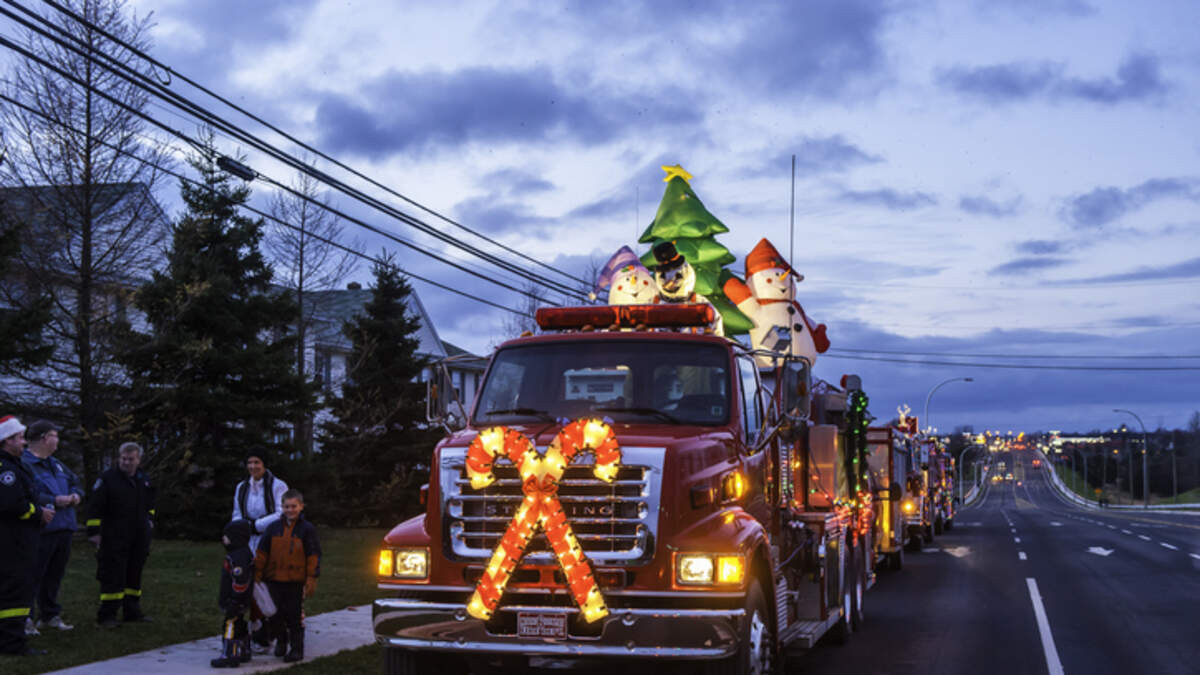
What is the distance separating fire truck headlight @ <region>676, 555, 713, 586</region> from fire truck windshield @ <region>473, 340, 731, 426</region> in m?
1.23

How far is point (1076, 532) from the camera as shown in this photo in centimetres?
3825

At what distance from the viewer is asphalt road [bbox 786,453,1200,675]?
36.0 ft

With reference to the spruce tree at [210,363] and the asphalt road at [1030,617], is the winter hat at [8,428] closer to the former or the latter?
the asphalt road at [1030,617]

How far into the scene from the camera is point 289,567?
1007 cm

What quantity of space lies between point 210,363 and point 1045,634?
17797 millimetres

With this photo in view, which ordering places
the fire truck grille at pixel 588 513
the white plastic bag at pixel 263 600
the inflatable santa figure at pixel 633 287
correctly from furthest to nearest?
the inflatable santa figure at pixel 633 287, the white plastic bag at pixel 263 600, the fire truck grille at pixel 588 513

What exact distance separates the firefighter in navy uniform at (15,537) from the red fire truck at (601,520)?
3848mm

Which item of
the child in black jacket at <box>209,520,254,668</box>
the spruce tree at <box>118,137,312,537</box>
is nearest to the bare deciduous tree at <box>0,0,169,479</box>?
the spruce tree at <box>118,137,312,537</box>

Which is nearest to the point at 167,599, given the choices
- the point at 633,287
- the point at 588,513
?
the point at 633,287

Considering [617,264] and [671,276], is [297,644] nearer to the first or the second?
[671,276]

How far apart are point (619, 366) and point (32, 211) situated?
16253 mm

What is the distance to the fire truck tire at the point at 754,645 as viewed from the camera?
6961mm

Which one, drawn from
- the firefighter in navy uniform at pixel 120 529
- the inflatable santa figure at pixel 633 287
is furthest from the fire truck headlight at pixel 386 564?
the inflatable santa figure at pixel 633 287

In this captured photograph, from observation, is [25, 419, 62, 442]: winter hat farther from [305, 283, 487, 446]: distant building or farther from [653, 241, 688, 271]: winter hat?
[305, 283, 487, 446]: distant building
